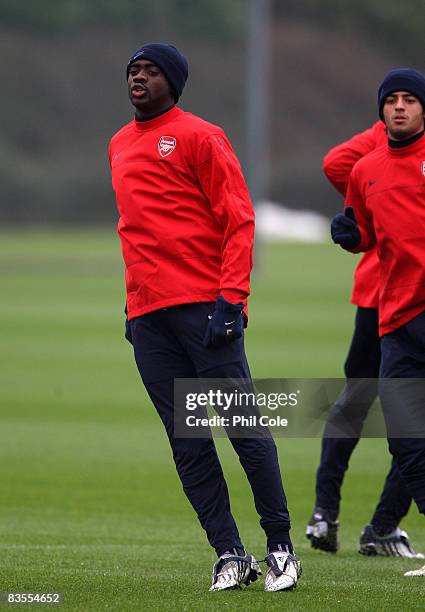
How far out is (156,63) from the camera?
5.46 m

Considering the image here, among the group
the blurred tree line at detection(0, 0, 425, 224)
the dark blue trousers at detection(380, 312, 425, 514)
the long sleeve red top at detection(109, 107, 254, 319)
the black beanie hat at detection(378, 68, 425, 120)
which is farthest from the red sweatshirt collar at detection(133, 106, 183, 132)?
the blurred tree line at detection(0, 0, 425, 224)

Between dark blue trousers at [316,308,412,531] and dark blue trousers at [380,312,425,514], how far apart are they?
116 centimetres

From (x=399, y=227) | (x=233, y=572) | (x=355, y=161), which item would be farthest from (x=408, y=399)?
(x=355, y=161)

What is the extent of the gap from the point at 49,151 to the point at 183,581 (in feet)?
155

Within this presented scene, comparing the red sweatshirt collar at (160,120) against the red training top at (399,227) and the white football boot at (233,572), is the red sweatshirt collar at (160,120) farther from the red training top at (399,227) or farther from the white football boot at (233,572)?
the white football boot at (233,572)

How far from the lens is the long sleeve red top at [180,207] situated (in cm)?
538

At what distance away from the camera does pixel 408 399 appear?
558 centimetres

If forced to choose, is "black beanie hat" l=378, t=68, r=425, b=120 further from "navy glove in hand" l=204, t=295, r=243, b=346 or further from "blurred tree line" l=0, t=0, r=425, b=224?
"blurred tree line" l=0, t=0, r=425, b=224

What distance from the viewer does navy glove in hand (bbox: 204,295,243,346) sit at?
5.25m

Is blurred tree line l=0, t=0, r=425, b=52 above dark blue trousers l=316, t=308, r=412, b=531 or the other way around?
above

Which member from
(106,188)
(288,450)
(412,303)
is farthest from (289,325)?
(106,188)

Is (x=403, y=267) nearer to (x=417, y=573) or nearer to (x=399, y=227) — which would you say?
(x=399, y=227)

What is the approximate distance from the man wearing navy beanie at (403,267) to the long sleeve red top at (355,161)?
99cm

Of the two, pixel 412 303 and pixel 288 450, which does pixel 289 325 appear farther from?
pixel 412 303
